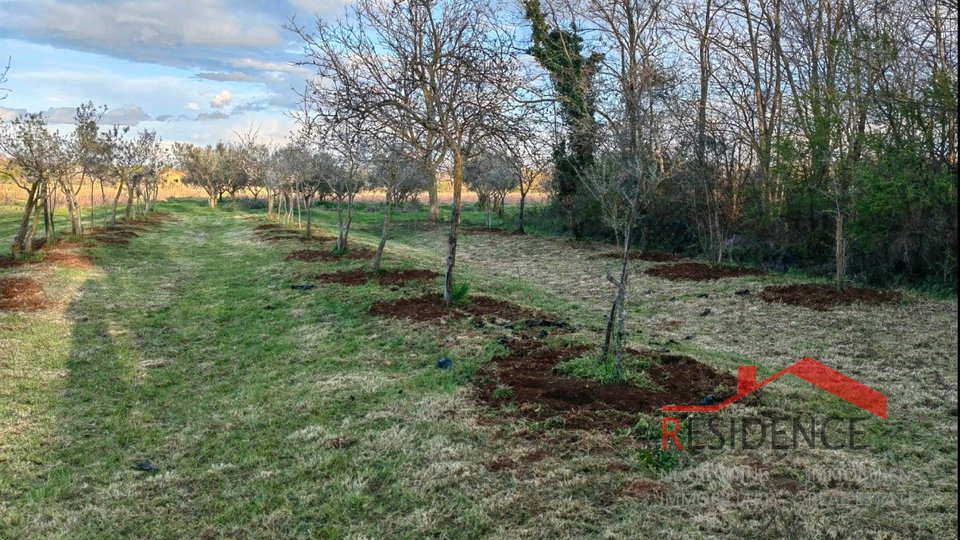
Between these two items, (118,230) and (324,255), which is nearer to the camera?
(324,255)

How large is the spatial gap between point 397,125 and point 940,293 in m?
11.1

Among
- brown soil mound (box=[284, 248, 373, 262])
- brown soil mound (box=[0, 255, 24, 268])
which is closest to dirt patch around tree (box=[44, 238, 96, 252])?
brown soil mound (box=[0, 255, 24, 268])

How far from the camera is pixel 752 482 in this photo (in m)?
4.32

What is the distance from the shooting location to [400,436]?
5.50 meters

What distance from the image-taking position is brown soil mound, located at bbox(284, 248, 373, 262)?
59.0ft

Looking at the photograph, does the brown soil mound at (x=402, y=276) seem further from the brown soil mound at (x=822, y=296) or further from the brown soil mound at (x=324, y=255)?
the brown soil mound at (x=822, y=296)

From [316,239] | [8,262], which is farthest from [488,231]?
[8,262]

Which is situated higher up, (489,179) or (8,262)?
(489,179)

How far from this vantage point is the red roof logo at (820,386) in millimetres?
5853

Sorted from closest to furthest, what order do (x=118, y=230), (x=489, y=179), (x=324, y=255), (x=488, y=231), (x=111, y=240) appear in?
(x=324, y=255)
(x=111, y=240)
(x=118, y=230)
(x=488, y=231)
(x=489, y=179)

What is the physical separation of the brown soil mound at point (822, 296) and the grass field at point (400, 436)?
0.44 meters

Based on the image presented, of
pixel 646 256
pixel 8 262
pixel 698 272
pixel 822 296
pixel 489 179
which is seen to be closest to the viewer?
pixel 822 296

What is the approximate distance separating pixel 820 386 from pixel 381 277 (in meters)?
9.61

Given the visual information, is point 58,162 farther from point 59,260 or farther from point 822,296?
point 822,296
